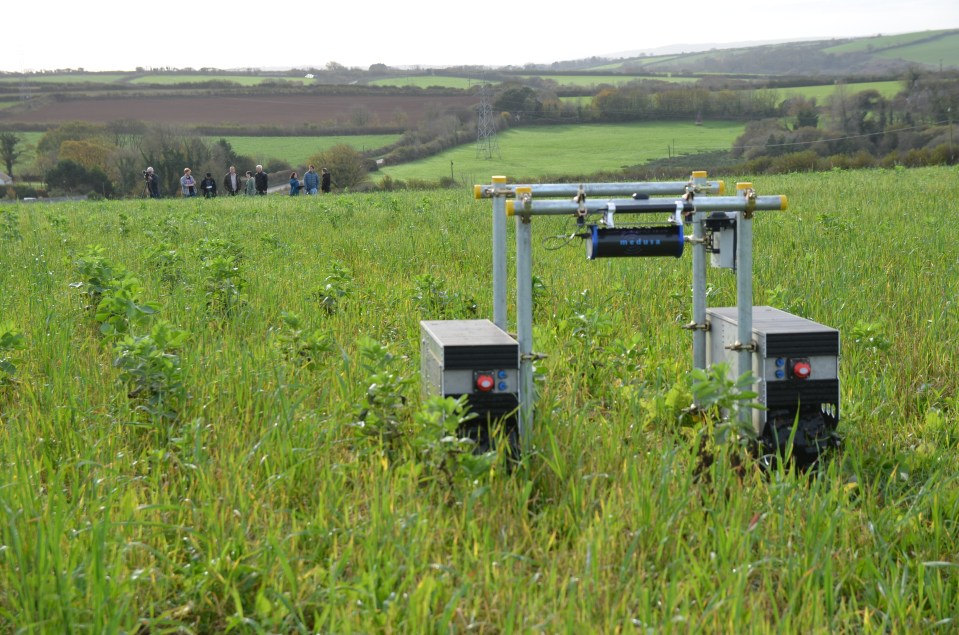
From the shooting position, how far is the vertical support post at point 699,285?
15.3 feet

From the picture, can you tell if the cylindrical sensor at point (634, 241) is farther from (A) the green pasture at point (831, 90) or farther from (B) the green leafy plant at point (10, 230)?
(A) the green pasture at point (831, 90)

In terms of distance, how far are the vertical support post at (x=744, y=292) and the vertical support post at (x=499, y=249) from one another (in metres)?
1.07

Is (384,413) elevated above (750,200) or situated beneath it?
situated beneath

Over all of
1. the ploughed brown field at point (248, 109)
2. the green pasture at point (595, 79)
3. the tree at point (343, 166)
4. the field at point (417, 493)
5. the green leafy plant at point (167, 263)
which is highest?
the green pasture at point (595, 79)

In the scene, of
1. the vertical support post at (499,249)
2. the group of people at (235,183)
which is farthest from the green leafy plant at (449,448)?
the group of people at (235,183)

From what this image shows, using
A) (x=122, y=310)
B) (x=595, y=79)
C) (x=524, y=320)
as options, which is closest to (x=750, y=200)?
(x=524, y=320)

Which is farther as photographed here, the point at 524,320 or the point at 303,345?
the point at 303,345

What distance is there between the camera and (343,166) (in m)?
55.1

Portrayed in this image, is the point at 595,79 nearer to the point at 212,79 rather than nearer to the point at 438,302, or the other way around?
the point at 212,79

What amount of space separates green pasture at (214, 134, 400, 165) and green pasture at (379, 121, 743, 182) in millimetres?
6620

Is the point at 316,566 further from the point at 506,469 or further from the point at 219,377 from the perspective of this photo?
the point at 219,377

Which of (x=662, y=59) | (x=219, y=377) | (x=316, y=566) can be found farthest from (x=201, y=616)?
(x=662, y=59)

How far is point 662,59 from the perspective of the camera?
7092 inches

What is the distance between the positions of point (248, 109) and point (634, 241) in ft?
302
